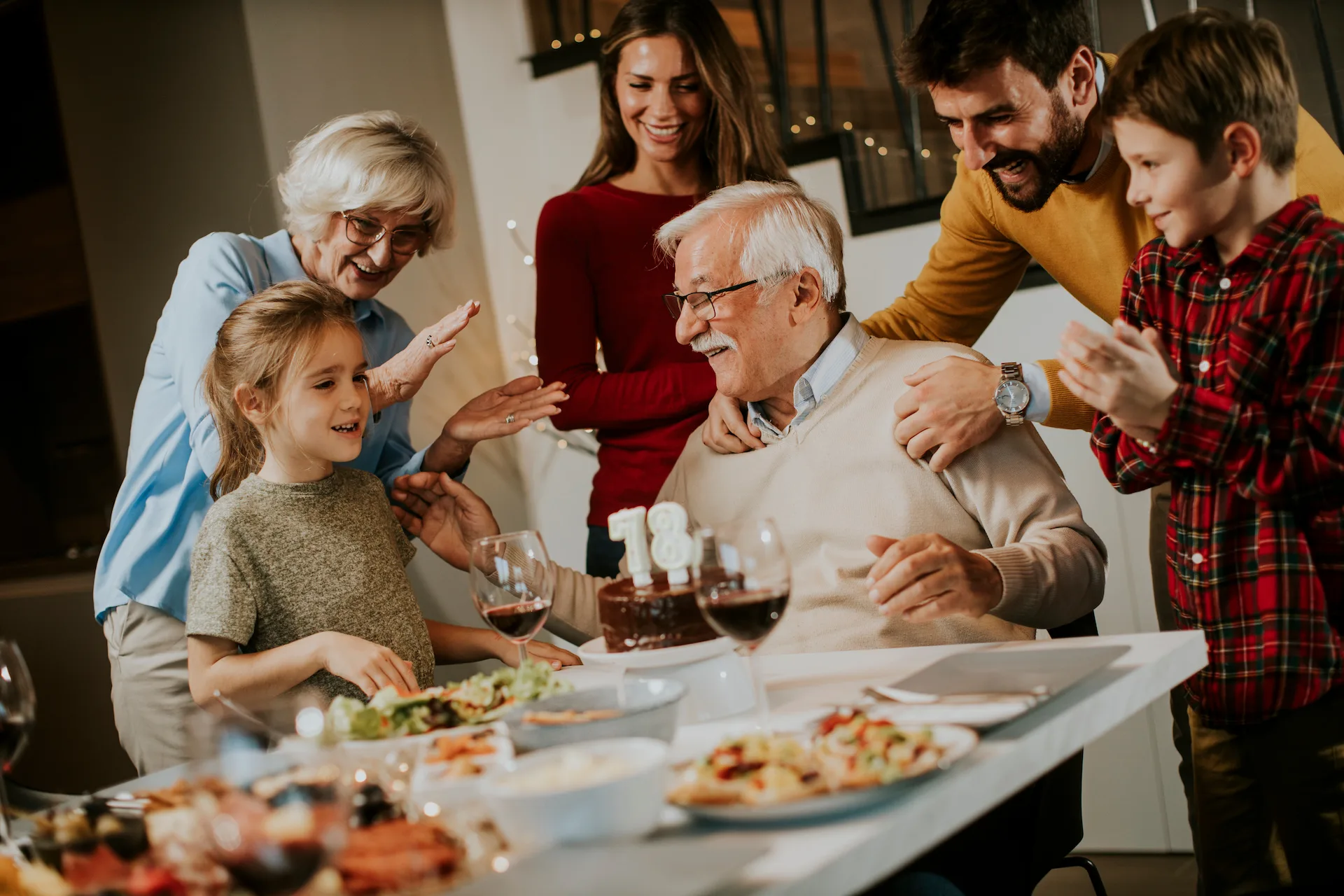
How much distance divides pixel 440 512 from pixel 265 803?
142 cm

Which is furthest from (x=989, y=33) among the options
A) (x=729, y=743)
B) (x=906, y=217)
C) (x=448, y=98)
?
(x=448, y=98)

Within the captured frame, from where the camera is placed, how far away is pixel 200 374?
200cm

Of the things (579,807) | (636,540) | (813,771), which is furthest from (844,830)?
(636,540)

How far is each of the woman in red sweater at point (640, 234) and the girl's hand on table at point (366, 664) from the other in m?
0.88

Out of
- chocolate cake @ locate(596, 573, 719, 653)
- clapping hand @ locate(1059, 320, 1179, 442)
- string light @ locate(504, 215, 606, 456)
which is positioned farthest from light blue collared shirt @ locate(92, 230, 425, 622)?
string light @ locate(504, 215, 606, 456)

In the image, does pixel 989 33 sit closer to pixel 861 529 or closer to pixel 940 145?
pixel 861 529

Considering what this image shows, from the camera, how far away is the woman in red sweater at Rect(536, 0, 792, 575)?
2480mm

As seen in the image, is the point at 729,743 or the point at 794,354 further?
the point at 794,354

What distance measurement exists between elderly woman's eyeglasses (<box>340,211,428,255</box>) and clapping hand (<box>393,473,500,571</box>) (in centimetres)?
41

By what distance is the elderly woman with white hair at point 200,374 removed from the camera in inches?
81.0

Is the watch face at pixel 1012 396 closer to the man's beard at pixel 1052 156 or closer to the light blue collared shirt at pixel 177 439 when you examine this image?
the man's beard at pixel 1052 156

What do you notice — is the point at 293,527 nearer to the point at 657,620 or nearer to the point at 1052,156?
the point at 657,620

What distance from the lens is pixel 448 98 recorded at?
3865 millimetres

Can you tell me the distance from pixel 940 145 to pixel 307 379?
212 centimetres
